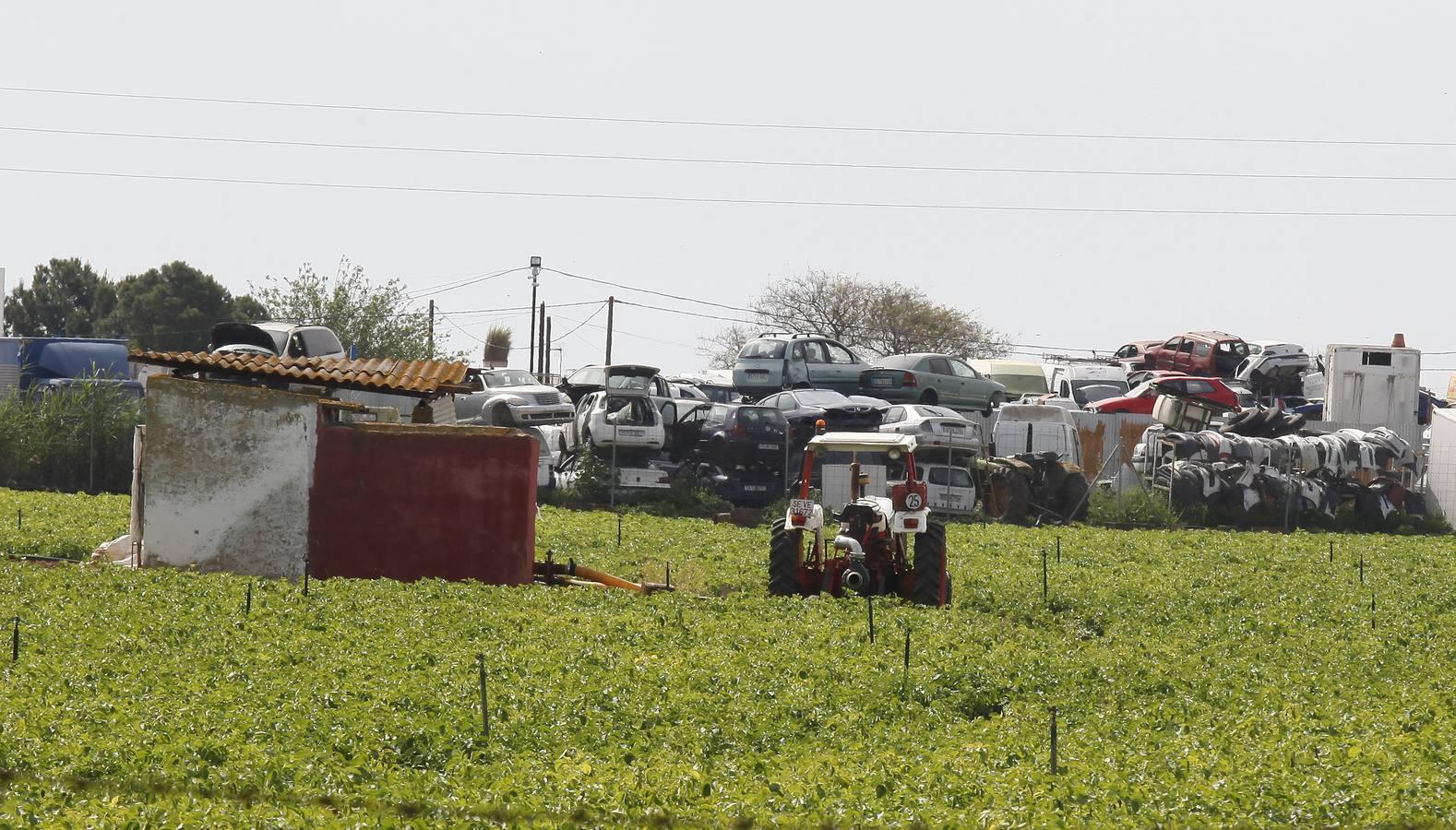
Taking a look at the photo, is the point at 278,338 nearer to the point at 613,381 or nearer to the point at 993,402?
the point at 613,381

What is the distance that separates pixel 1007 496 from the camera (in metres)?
30.6

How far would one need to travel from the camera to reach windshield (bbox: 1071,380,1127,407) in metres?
43.1

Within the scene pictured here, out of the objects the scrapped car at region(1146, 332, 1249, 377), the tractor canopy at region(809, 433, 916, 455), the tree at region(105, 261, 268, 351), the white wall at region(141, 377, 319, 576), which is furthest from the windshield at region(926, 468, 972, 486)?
the tree at region(105, 261, 268, 351)

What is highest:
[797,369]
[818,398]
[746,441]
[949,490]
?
[797,369]

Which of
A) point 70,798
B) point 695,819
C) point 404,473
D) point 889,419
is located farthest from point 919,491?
point 889,419

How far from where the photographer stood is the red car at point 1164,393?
37844 millimetres

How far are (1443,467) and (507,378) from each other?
22.1 metres

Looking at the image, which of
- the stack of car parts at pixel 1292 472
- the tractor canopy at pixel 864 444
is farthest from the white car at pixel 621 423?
the tractor canopy at pixel 864 444

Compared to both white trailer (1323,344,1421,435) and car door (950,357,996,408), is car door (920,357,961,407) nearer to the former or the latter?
car door (950,357,996,408)

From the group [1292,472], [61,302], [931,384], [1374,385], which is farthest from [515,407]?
[61,302]

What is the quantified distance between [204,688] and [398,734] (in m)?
2.00

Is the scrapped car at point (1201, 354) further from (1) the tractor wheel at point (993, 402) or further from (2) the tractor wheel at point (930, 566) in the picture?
(2) the tractor wheel at point (930, 566)

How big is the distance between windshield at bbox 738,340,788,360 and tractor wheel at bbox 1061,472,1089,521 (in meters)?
11.0

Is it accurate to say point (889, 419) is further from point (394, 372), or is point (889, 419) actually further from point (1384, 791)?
point (1384, 791)
